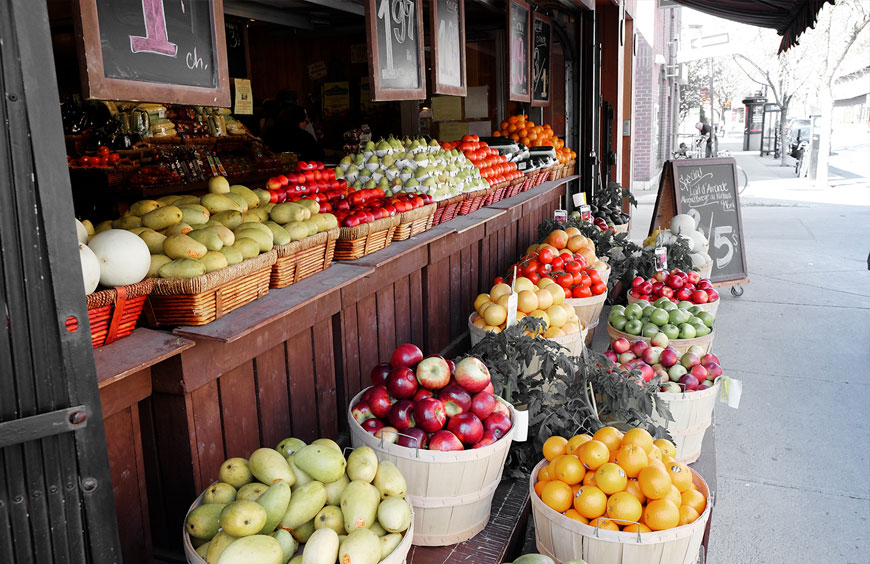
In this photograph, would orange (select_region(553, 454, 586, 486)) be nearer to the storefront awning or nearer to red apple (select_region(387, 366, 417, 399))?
red apple (select_region(387, 366, 417, 399))

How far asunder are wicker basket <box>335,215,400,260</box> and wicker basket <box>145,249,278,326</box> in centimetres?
79

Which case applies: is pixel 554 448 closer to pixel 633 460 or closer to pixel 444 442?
pixel 633 460

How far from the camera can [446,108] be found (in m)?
8.80

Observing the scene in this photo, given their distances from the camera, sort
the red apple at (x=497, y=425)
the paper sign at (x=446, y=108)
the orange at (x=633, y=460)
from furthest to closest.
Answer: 1. the paper sign at (x=446, y=108)
2. the red apple at (x=497, y=425)
3. the orange at (x=633, y=460)

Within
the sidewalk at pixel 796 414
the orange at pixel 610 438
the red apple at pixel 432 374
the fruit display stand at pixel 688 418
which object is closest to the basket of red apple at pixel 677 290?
the sidewalk at pixel 796 414

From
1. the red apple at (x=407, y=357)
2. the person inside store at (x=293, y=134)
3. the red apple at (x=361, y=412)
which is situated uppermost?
the person inside store at (x=293, y=134)

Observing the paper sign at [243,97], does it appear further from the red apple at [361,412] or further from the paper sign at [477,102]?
the red apple at [361,412]

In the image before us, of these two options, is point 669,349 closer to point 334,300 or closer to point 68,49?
point 334,300

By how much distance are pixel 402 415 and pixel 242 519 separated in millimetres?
823

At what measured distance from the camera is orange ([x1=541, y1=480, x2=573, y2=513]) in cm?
235

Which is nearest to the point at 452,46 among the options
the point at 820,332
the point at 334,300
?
the point at 334,300

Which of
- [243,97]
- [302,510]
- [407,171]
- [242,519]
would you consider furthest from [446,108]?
[242,519]

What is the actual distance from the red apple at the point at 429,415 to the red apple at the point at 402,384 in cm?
12

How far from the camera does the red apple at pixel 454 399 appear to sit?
252 centimetres
